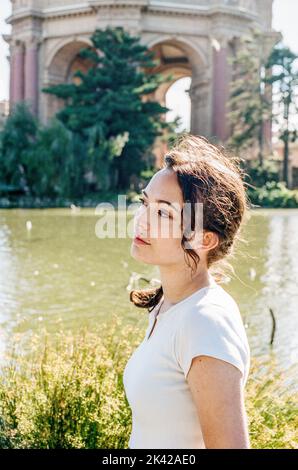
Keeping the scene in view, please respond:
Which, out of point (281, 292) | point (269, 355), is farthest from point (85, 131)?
point (269, 355)

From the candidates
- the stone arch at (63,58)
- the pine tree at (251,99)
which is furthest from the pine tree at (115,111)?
the stone arch at (63,58)

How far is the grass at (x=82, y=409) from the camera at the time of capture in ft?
7.92

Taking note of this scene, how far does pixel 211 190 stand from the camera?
129 centimetres

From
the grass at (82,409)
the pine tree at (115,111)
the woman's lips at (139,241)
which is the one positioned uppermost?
the pine tree at (115,111)

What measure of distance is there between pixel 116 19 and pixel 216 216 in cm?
2886

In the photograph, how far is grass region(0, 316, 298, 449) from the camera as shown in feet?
7.92

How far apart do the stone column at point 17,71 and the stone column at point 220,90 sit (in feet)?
33.5

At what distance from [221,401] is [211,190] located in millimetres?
438

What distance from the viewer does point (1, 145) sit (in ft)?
75.0

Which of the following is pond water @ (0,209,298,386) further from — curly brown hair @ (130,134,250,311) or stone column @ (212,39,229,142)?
stone column @ (212,39,229,142)

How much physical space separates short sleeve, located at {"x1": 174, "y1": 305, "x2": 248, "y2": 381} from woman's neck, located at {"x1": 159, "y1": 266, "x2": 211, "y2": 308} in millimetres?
157

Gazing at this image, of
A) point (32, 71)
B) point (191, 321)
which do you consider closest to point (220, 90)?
point (32, 71)

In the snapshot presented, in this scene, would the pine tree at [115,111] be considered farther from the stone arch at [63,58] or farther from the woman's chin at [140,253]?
the woman's chin at [140,253]
